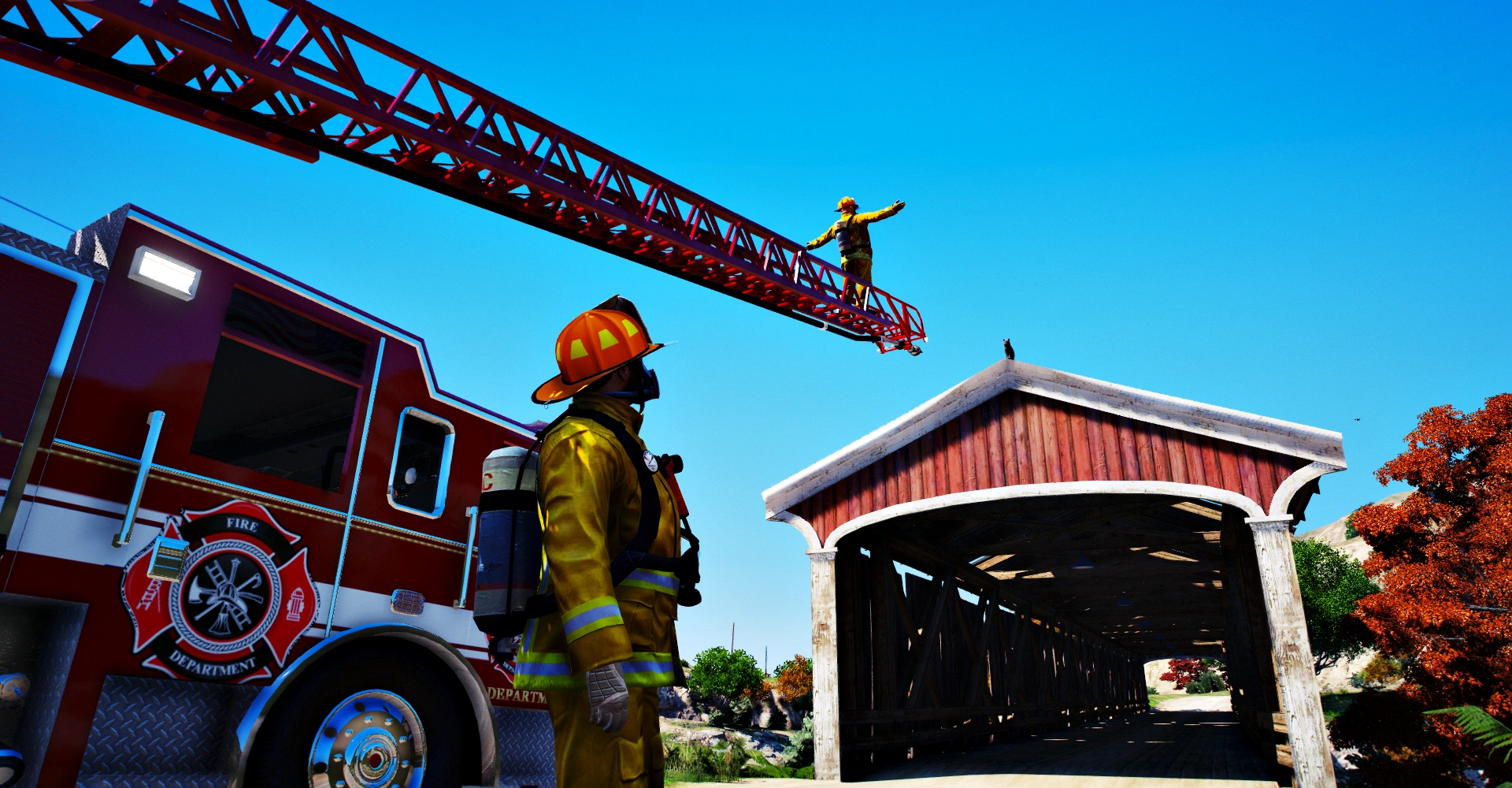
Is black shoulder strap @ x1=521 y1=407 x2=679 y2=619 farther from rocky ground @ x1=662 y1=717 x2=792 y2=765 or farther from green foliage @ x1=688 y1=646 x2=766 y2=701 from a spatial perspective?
green foliage @ x1=688 y1=646 x2=766 y2=701

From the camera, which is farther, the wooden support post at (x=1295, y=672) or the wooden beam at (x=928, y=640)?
the wooden beam at (x=928, y=640)

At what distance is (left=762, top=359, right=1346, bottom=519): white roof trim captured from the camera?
8.39 meters

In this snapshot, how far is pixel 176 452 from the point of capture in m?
4.04

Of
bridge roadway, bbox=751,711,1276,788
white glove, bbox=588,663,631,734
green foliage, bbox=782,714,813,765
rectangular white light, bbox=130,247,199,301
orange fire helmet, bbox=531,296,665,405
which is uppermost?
rectangular white light, bbox=130,247,199,301

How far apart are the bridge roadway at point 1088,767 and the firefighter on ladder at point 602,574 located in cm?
634

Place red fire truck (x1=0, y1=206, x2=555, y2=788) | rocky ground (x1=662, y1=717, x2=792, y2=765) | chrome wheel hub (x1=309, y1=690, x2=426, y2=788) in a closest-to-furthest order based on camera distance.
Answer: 1. red fire truck (x1=0, y1=206, x2=555, y2=788)
2. chrome wheel hub (x1=309, y1=690, x2=426, y2=788)
3. rocky ground (x1=662, y1=717, x2=792, y2=765)

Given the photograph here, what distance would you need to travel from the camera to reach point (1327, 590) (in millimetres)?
47250

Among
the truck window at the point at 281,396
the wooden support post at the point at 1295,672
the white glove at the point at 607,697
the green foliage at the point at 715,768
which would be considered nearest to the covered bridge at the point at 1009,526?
the wooden support post at the point at 1295,672

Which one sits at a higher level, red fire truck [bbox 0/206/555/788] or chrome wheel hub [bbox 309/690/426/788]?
red fire truck [bbox 0/206/555/788]

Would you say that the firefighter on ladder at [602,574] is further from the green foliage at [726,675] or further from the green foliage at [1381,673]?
the green foliage at [1381,673]

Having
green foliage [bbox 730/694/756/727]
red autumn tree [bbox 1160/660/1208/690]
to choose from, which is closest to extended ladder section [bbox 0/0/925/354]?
green foliage [bbox 730/694/756/727]

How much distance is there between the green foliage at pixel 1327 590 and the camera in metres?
43.5

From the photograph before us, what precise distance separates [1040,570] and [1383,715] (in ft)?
21.1

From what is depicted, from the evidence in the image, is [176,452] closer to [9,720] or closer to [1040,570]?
[9,720]
